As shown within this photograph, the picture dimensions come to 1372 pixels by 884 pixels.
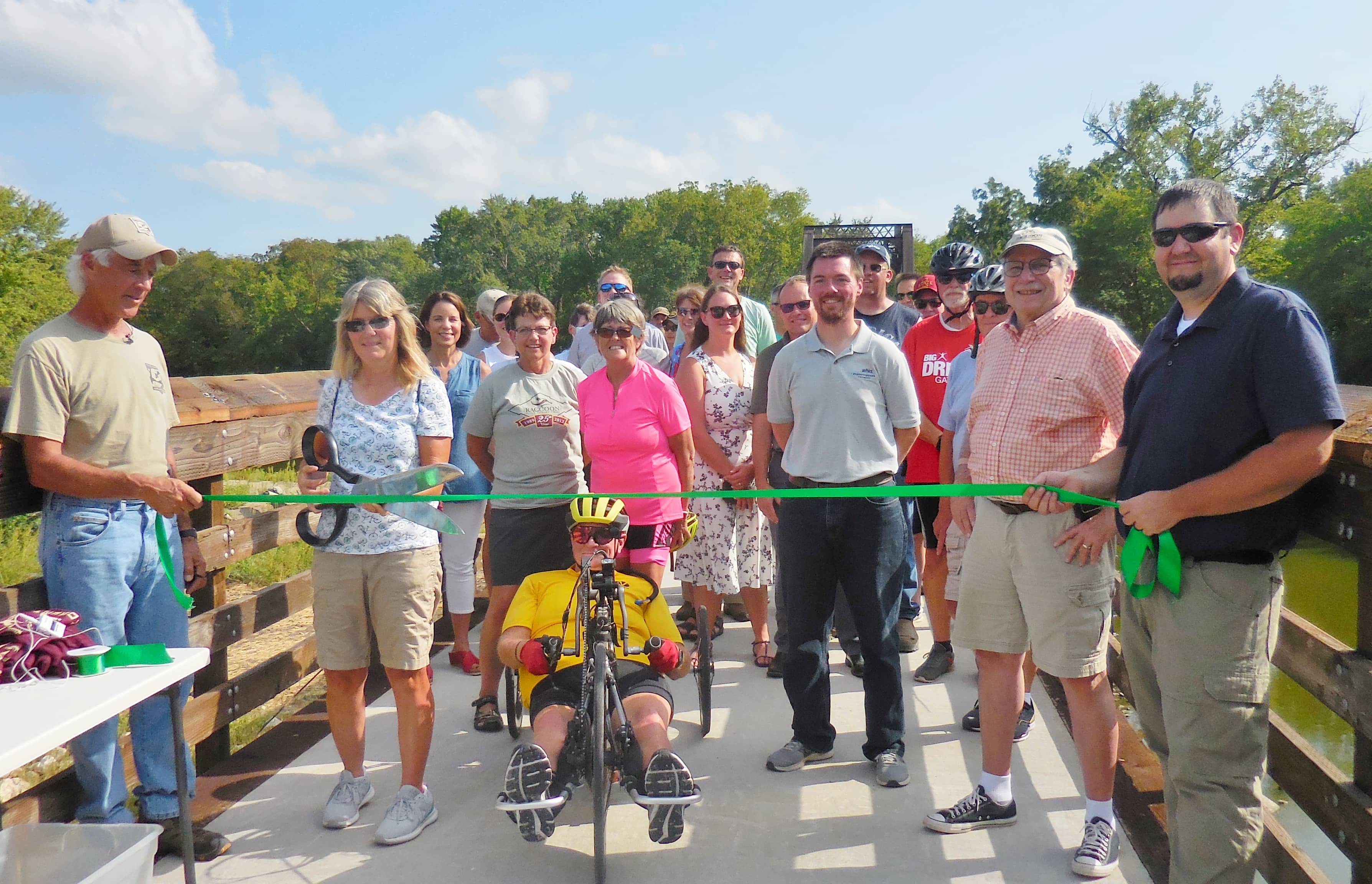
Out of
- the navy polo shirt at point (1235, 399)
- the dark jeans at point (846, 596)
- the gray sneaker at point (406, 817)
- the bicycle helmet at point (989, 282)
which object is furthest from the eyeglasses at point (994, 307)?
the gray sneaker at point (406, 817)

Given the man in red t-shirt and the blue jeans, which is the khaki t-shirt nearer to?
the blue jeans

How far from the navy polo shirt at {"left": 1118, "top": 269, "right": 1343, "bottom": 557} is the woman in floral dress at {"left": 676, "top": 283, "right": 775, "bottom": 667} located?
2.72m

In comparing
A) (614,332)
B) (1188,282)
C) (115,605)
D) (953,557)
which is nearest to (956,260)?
(953,557)

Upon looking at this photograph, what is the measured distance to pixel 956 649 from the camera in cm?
532

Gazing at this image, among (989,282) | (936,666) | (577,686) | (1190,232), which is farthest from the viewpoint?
(936,666)

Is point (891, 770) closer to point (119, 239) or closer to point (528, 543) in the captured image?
point (528, 543)

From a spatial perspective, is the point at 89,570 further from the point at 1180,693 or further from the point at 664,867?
the point at 1180,693

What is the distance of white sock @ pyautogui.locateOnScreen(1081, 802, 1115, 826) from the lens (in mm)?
2947


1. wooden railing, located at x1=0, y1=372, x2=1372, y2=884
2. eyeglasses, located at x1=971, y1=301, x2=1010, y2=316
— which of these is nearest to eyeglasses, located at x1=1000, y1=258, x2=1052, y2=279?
wooden railing, located at x1=0, y1=372, x2=1372, y2=884

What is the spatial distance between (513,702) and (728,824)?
1076 mm

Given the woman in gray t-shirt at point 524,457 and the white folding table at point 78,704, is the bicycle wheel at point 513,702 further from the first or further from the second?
the white folding table at point 78,704

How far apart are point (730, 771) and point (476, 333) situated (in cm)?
380

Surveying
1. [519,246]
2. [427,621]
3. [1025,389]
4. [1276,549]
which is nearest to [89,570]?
[427,621]

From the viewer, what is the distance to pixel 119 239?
2.96 metres
